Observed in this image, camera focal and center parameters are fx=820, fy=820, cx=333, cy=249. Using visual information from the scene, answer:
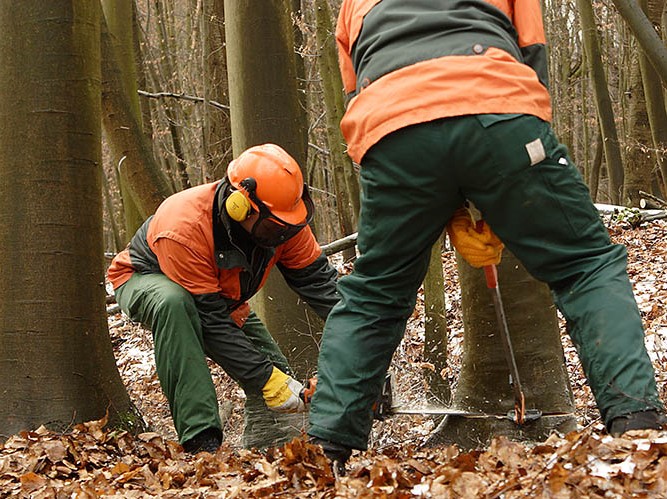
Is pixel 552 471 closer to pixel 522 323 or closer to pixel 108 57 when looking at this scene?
pixel 522 323

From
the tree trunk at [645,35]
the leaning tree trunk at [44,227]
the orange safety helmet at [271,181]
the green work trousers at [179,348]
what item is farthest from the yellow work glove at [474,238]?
the tree trunk at [645,35]

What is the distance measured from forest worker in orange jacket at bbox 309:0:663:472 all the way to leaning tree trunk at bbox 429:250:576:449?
1.29m

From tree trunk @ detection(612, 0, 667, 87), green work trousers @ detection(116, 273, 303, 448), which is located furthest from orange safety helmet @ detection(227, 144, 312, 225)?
tree trunk @ detection(612, 0, 667, 87)

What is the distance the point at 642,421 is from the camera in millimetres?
2783

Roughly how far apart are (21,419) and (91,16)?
228 cm

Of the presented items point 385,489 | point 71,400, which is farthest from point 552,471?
point 71,400

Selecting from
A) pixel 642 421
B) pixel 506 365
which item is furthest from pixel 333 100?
pixel 642 421

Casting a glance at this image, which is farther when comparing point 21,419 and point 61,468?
point 21,419

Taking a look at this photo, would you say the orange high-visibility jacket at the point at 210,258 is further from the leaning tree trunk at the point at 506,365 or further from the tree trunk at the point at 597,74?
the tree trunk at the point at 597,74

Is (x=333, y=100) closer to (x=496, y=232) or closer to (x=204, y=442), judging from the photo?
(x=204, y=442)

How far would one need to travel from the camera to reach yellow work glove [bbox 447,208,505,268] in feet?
11.1

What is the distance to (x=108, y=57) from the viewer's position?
7.11 meters

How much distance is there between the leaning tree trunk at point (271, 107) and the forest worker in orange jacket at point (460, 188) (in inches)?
110

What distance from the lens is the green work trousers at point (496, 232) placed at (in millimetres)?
2938
